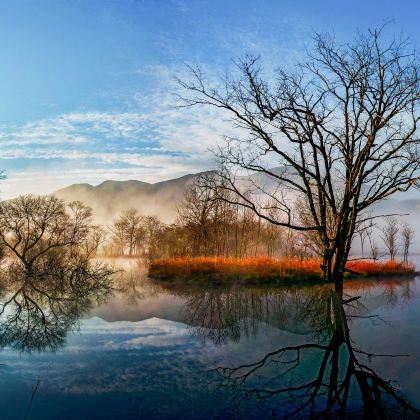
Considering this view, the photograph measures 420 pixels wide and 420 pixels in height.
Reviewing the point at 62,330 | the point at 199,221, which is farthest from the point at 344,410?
the point at 199,221

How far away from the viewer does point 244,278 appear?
21.4m

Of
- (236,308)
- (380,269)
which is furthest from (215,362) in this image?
(380,269)

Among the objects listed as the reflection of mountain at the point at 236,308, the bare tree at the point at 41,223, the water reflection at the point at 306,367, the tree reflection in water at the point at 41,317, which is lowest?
the tree reflection in water at the point at 41,317

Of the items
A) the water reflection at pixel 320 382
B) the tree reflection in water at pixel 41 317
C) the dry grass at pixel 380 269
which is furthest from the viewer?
the dry grass at pixel 380 269

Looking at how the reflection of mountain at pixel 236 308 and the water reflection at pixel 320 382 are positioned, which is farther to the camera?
the reflection of mountain at pixel 236 308

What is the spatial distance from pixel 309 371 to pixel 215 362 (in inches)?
61.1

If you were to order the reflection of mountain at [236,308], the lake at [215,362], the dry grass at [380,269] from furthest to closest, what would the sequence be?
the dry grass at [380,269]
the reflection of mountain at [236,308]
the lake at [215,362]

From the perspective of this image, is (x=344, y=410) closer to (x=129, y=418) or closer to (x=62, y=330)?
(x=129, y=418)

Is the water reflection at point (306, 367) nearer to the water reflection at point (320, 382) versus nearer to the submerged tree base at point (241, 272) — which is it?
the water reflection at point (320, 382)

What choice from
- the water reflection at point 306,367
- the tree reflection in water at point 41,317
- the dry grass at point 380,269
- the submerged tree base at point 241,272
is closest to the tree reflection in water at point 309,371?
the water reflection at point 306,367

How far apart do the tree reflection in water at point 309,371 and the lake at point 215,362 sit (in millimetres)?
17

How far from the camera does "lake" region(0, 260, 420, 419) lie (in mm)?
4953

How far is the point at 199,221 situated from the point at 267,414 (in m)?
37.6

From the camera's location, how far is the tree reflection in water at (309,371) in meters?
4.87
